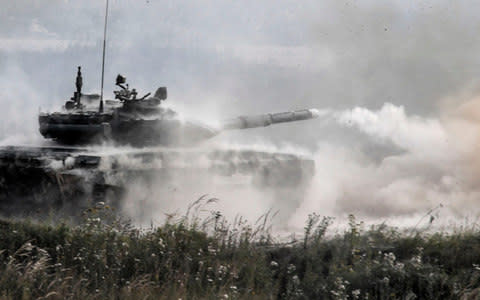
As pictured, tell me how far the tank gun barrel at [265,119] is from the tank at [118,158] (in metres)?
0.05

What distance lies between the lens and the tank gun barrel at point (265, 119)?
14766 mm

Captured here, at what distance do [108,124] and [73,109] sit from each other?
1568mm

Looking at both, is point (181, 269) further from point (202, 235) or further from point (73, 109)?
point (73, 109)

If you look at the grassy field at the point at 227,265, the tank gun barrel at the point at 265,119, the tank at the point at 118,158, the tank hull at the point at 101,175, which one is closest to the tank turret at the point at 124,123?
the tank at the point at 118,158

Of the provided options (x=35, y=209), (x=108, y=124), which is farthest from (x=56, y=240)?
(x=108, y=124)

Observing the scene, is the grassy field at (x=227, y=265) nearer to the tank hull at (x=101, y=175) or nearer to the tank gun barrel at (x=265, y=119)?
the tank hull at (x=101, y=175)

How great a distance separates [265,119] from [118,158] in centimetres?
600

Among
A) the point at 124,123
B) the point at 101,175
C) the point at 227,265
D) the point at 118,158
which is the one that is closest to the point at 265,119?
the point at 124,123

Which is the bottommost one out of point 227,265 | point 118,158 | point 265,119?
point 227,265

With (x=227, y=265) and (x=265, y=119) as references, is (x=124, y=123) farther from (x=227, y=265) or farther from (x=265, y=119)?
(x=227, y=265)

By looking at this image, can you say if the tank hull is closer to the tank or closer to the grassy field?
the tank

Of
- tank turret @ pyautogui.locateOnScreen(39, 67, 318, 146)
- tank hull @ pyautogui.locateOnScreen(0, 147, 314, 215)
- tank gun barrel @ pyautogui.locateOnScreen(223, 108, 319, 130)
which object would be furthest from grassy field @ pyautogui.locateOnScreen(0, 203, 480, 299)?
tank gun barrel @ pyautogui.locateOnScreen(223, 108, 319, 130)

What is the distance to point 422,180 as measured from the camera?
2031cm

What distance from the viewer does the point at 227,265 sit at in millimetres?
7055
